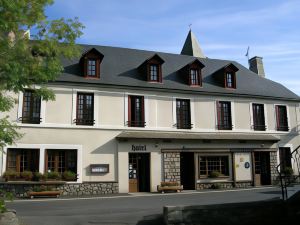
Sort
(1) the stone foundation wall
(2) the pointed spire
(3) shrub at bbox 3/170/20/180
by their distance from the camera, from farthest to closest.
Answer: (2) the pointed spire
(1) the stone foundation wall
(3) shrub at bbox 3/170/20/180

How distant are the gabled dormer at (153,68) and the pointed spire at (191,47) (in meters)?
11.7

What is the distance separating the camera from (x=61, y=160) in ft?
60.7

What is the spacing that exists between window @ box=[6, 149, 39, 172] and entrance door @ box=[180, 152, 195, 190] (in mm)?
8519

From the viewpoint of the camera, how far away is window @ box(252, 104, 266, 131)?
23156 mm

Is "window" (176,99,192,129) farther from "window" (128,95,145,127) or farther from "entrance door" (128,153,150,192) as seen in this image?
"entrance door" (128,153,150,192)

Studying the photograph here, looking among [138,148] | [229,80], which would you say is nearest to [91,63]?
[138,148]

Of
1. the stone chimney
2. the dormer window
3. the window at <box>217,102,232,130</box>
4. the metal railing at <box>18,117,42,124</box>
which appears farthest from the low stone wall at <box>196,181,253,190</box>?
the stone chimney

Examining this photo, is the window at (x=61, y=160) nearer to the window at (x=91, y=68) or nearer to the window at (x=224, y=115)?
the window at (x=91, y=68)

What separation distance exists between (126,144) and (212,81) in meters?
7.97

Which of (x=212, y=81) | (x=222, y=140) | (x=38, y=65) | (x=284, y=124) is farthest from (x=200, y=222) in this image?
(x=284, y=124)

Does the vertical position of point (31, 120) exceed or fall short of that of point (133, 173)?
it exceeds it

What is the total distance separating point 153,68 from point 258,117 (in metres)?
7.97

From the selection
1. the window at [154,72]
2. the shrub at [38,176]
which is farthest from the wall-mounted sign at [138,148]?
the shrub at [38,176]

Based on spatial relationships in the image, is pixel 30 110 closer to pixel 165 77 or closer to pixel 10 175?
pixel 10 175
